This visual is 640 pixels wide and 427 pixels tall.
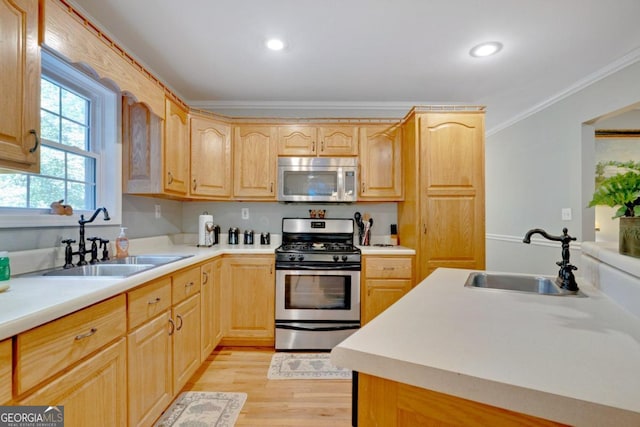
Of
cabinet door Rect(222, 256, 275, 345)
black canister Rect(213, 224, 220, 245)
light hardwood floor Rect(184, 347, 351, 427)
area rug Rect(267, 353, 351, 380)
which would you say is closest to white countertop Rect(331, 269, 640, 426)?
light hardwood floor Rect(184, 347, 351, 427)

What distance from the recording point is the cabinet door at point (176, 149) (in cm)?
223

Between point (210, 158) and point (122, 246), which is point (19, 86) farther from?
point (210, 158)

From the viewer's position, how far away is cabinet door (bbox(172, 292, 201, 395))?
1.74 meters

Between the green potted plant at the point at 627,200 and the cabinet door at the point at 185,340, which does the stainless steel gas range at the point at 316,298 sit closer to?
the cabinet door at the point at 185,340

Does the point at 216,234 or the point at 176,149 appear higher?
the point at 176,149

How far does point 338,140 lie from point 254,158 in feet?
2.84

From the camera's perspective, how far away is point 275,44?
2.05m

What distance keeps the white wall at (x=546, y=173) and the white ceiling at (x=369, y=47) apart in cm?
20

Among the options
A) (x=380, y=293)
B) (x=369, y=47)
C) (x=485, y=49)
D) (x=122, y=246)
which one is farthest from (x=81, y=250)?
(x=485, y=49)

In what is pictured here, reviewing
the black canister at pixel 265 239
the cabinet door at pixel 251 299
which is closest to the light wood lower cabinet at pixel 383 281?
the cabinet door at pixel 251 299

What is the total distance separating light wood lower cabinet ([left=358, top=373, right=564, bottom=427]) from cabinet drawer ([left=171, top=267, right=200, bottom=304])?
4.73ft

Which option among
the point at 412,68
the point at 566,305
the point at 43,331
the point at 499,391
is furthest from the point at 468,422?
the point at 412,68

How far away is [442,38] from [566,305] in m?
1.85

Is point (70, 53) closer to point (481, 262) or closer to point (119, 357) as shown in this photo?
point (119, 357)
